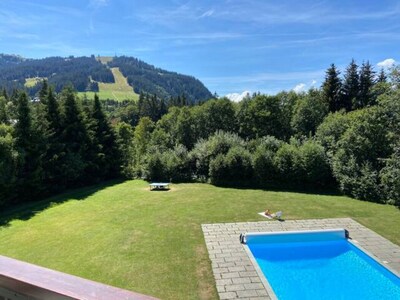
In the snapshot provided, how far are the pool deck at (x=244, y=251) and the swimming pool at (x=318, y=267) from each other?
1.15ft

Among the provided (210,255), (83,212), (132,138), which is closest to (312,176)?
(210,255)

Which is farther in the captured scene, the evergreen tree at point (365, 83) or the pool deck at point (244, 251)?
the evergreen tree at point (365, 83)

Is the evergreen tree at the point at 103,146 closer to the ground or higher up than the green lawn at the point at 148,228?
higher up

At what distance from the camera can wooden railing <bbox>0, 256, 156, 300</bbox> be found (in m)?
1.43

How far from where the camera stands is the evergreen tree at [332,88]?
36.2 m

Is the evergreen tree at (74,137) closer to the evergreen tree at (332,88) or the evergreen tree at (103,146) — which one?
the evergreen tree at (103,146)

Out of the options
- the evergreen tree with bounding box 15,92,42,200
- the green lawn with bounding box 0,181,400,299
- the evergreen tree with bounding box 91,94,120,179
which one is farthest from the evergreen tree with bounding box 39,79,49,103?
the green lawn with bounding box 0,181,400,299

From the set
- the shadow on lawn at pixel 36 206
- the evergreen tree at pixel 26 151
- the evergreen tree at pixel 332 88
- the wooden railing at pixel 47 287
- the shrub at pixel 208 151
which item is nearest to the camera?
the wooden railing at pixel 47 287

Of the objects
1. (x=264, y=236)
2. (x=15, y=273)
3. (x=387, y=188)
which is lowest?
(x=264, y=236)

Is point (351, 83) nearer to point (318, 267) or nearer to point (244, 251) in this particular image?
point (318, 267)

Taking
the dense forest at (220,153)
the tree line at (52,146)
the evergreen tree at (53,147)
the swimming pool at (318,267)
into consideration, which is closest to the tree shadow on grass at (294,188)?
the dense forest at (220,153)

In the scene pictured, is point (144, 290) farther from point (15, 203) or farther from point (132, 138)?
point (132, 138)

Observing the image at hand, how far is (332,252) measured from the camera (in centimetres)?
1271

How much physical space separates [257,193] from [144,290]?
12949 mm
